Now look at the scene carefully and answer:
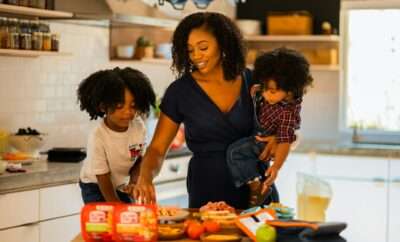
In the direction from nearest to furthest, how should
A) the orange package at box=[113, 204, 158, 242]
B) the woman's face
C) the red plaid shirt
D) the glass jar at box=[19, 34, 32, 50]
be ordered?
the orange package at box=[113, 204, 158, 242], the woman's face, the red plaid shirt, the glass jar at box=[19, 34, 32, 50]

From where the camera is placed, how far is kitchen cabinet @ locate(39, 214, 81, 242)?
3.99 meters

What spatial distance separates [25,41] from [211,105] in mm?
1577

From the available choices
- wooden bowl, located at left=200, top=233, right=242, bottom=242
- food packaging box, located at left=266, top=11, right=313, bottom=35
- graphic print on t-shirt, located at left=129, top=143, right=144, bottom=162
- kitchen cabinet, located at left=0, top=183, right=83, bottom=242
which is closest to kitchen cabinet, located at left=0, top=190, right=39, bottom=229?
kitchen cabinet, located at left=0, top=183, right=83, bottom=242

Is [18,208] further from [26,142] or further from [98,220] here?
[98,220]

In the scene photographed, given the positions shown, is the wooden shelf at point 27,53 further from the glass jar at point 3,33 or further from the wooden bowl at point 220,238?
the wooden bowl at point 220,238

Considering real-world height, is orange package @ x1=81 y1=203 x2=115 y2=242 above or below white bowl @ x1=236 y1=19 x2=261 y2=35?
below

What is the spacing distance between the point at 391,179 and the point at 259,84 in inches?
104

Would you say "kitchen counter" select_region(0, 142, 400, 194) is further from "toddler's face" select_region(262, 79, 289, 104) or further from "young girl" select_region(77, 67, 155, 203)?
"toddler's face" select_region(262, 79, 289, 104)

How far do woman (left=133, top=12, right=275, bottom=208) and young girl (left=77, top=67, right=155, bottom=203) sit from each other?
0.12m

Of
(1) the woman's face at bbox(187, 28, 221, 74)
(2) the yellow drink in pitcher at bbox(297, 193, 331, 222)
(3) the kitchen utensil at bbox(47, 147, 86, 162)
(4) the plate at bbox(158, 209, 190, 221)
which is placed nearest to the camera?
(4) the plate at bbox(158, 209, 190, 221)

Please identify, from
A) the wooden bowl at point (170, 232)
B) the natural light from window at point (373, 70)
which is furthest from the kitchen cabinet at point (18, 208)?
the natural light from window at point (373, 70)

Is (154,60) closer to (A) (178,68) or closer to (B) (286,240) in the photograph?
(A) (178,68)

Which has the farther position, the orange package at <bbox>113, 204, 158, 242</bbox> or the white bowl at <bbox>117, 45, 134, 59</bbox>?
the white bowl at <bbox>117, 45, 134, 59</bbox>

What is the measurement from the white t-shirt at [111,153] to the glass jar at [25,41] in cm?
129
